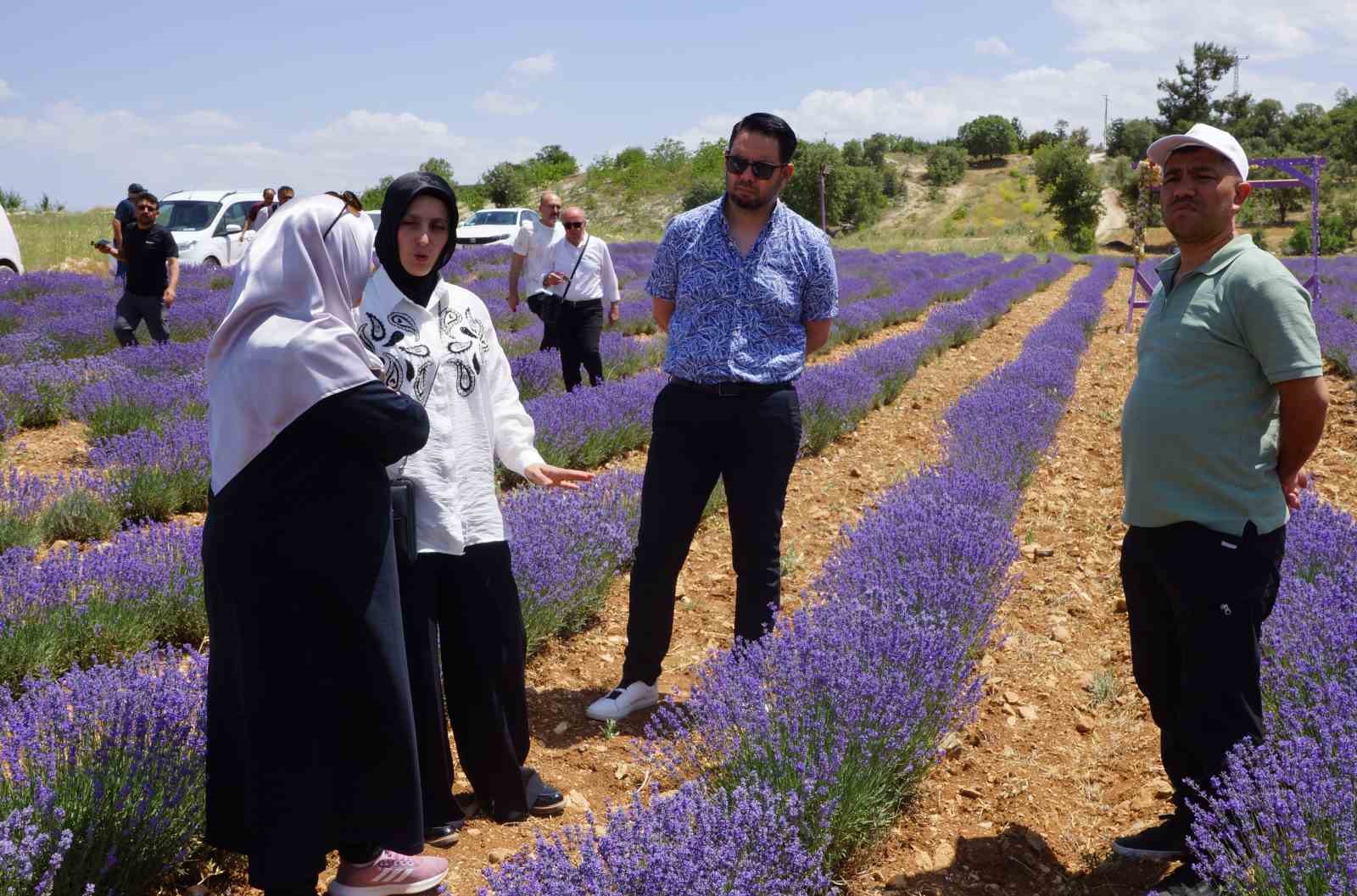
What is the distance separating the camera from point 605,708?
10.9ft

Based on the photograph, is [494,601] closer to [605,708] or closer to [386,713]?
[386,713]

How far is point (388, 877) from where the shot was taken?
7.29 feet

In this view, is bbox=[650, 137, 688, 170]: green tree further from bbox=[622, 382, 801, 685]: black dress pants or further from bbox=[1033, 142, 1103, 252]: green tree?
bbox=[622, 382, 801, 685]: black dress pants

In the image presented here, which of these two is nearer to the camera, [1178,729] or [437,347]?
[1178,729]

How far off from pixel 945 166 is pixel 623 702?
7107cm

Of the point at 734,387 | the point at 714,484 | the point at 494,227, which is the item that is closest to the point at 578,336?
the point at 714,484

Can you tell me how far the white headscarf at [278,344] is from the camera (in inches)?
75.3

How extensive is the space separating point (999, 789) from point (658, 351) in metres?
7.84

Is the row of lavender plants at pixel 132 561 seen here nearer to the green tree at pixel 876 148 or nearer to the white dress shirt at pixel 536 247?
the white dress shirt at pixel 536 247

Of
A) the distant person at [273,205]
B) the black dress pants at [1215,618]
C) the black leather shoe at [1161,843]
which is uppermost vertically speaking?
the distant person at [273,205]

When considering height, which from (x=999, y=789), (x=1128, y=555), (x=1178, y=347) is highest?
(x=1178, y=347)

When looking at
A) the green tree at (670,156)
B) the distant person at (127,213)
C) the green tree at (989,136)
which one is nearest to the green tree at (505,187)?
the green tree at (670,156)

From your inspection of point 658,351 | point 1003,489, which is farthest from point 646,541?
point 658,351

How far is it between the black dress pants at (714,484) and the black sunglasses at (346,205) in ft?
4.00
